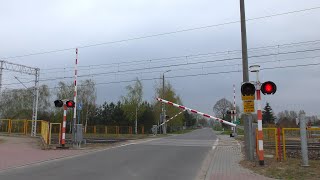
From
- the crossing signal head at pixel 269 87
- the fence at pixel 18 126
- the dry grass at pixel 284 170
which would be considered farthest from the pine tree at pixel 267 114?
the crossing signal head at pixel 269 87

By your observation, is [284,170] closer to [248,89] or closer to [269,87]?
[269,87]

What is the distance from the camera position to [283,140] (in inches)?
675

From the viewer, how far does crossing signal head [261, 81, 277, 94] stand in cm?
1420

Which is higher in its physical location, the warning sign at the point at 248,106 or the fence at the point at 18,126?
the warning sign at the point at 248,106

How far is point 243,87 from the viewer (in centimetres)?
1505

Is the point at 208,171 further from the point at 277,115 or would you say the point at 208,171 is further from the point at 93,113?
the point at 277,115

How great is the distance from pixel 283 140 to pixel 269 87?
3.93m

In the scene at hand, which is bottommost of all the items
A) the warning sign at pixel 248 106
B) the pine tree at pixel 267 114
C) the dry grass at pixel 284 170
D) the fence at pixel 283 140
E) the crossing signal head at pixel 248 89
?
the dry grass at pixel 284 170

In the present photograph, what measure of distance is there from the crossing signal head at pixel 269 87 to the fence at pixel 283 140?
3081 millimetres

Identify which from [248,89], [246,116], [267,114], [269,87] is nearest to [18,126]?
[246,116]

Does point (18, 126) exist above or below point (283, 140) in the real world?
above

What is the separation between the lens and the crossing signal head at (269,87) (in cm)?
1420

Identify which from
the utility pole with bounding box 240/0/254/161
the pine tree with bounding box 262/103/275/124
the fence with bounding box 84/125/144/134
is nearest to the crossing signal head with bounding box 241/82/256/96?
the utility pole with bounding box 240/0/254/161

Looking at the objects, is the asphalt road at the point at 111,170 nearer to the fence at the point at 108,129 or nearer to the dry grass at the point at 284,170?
the dry grass at the point at 284,170
